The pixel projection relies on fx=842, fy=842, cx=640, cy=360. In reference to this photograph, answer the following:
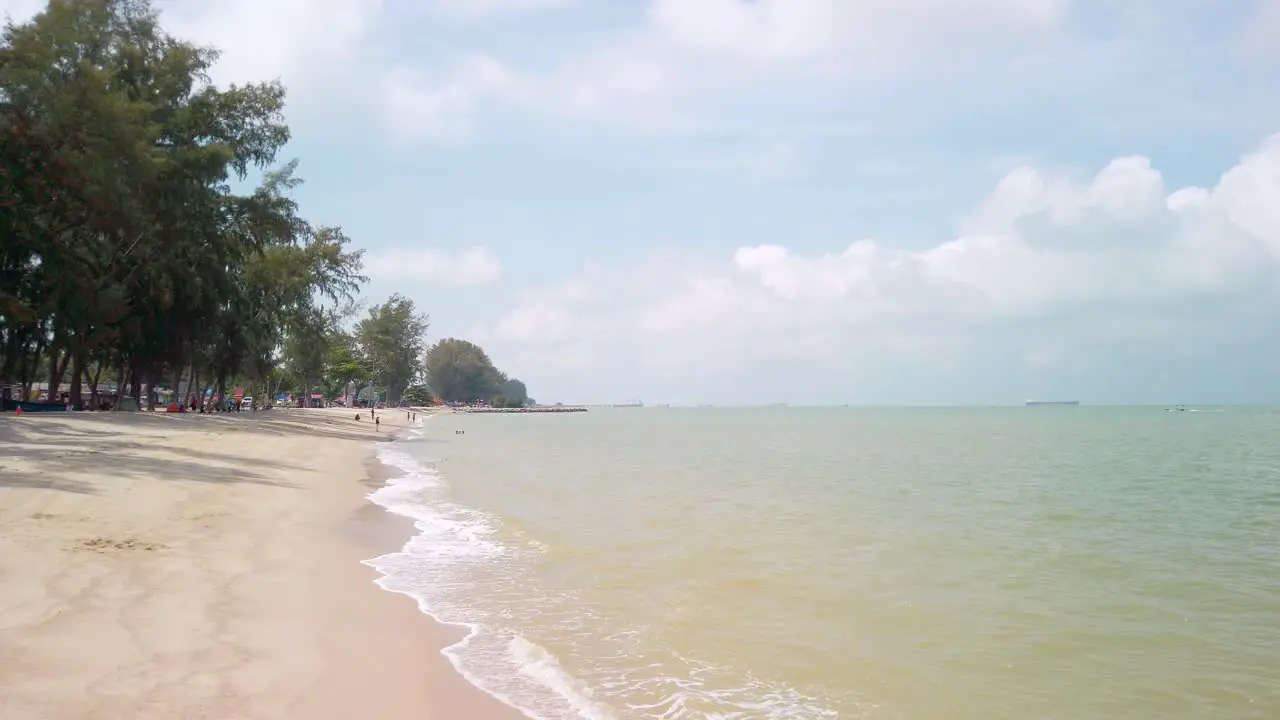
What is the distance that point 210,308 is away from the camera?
1622 inches

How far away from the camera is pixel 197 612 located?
7.44 m

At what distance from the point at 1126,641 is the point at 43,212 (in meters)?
35.1

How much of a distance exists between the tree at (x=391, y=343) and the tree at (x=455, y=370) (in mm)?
47562

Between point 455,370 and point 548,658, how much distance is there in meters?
189

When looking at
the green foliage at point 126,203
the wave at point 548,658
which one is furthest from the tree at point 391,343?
the wave at point 548,658

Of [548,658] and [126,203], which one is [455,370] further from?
[548,658]

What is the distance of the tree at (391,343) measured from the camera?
411ft

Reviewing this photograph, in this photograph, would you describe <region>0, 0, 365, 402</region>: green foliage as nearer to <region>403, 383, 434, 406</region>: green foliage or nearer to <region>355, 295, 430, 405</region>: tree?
<region>355, 295, 430, 405</region>: tree

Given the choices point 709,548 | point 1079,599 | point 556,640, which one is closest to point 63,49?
point 709,548

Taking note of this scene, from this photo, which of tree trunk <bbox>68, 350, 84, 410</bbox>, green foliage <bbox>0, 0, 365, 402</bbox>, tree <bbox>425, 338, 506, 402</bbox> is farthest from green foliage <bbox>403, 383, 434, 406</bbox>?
tree trunk <bbox>68, 350, 84, 410</bbox>

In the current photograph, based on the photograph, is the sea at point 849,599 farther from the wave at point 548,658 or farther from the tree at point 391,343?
the tree at point 391,343

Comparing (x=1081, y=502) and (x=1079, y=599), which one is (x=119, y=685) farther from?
(x=1081, y=502)

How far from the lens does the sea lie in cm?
707

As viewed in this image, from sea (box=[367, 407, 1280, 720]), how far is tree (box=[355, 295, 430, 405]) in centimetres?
10645
